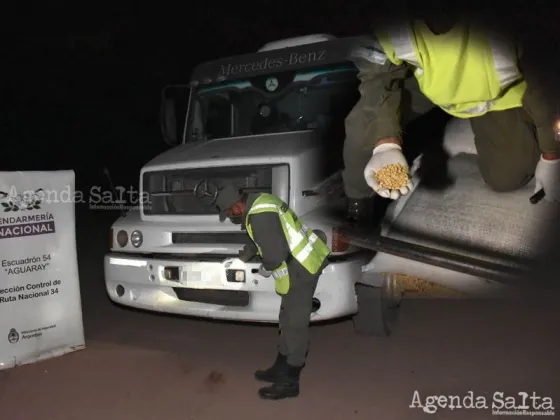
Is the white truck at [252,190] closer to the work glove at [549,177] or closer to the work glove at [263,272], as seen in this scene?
the work glove at [263,272]

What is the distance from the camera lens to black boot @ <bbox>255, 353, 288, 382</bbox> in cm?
410

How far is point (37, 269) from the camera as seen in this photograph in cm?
466

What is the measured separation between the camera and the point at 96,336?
17.6ft

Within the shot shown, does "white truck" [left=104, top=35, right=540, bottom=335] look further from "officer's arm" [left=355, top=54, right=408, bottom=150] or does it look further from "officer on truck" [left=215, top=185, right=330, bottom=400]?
"officer's arm" [left=355, top=54, right=408, bottom=150]

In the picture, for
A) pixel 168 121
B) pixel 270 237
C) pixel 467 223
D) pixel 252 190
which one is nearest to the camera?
pixel 467 223

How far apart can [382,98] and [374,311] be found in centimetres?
224

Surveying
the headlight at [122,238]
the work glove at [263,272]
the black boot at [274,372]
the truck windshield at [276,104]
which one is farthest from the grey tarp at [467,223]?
the headlight at [122,238]

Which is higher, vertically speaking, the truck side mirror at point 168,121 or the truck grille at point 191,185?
the truck side mirror at point 168,121

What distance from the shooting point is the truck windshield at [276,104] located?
198 inches

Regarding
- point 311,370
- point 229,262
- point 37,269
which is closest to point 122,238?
point 37,269

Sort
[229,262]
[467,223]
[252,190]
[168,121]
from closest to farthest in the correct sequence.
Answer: [467,223]
[229,262]
[252,190]
[168,121]

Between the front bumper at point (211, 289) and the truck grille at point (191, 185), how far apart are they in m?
0.45

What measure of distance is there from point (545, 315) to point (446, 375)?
0.82m

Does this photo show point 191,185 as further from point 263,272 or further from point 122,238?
point 263,272
